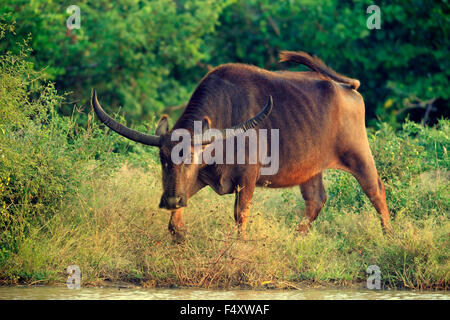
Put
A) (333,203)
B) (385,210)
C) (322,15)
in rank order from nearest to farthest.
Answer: (385,210) → (333,203) → (322,15)

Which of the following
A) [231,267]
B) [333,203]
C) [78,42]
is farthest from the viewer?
[78,42]

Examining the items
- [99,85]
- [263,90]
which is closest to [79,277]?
[263,90]

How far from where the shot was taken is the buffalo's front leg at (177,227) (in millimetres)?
7523

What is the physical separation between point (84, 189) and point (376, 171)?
12.0 ft

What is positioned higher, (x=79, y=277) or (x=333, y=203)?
(x=333, y=203)

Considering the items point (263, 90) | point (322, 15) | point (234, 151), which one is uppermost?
point (322, 15)

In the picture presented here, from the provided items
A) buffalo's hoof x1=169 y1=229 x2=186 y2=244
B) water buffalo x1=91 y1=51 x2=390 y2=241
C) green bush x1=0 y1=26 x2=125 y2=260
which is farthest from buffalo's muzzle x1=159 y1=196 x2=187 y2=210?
green bush x1=0 y1=26 x2=125 y2=260

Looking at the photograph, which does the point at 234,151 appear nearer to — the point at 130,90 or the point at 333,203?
the point at 333,203

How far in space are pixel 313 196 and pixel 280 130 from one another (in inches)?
47.8

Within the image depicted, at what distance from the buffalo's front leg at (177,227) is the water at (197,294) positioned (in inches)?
30.8

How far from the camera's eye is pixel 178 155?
7.13 meters

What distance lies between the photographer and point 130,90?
16.0 m

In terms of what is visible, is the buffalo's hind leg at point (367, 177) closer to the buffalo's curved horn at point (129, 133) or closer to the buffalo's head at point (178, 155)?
the buffalo's head at point (178, 155)

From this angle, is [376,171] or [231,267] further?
[376,171]
